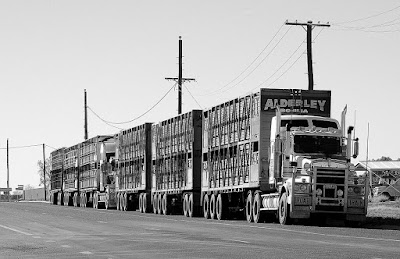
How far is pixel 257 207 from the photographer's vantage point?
114 ft

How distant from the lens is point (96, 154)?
64.0 meters

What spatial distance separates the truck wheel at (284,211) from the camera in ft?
104

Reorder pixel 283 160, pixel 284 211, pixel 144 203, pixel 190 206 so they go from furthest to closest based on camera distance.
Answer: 1. pixel 144 203
2. pixel 190 206
3. pixel 283 160
4. pixel 284 211

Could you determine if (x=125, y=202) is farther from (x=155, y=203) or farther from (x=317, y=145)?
(x=317, y=145)

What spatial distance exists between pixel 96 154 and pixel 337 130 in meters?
33.5

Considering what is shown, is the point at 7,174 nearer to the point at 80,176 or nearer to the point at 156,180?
the point at 80,176

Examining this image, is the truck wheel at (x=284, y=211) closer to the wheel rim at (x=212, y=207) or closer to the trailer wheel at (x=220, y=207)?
the trailer wheel at (x=220, y=207)

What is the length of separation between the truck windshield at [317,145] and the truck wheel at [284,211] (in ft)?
5.16

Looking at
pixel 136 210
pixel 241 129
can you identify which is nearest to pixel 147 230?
pixel 241 129

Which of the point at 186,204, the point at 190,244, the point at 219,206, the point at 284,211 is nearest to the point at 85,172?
the point at 186,204

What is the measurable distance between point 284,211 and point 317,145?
7.71ft

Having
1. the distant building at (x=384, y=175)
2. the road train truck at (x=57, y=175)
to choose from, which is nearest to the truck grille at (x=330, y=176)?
the distant building at (x=384, y=175)

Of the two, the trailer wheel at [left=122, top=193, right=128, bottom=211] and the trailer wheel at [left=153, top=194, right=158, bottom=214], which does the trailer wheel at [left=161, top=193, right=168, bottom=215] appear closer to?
the trailer wheel at [left=153, top=194, right=158, bottom=214]

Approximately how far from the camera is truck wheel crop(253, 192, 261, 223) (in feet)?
114
